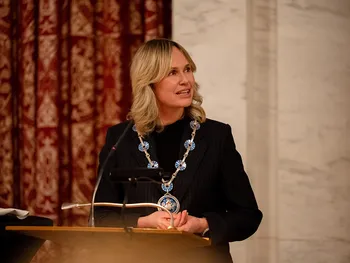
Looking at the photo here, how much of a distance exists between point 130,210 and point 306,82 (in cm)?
147

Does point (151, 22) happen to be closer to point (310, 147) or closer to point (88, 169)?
point (88, 169)

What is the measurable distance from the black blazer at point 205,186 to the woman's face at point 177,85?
0.14 meters

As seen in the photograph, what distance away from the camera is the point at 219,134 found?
9.75 ft

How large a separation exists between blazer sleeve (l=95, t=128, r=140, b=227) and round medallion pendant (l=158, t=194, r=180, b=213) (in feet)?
0.57

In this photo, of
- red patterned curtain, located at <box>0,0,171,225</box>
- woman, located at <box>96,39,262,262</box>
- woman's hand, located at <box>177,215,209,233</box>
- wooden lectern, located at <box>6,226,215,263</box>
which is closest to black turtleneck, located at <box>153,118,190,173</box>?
woman, located at <box>96,39,262,262</box>

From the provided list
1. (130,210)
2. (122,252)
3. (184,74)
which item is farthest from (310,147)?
(122,252)

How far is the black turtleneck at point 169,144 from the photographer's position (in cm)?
292

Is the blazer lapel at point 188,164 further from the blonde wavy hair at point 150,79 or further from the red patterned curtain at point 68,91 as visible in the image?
the red patterned curtain at point 68,91

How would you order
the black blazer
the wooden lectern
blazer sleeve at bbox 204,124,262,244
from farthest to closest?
the black blazer, blazer sleeve at bbox 204,124,262,244, the wooden lectern

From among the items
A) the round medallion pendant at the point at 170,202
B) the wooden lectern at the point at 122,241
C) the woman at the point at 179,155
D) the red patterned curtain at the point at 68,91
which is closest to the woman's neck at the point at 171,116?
the woman at the point at 179,155

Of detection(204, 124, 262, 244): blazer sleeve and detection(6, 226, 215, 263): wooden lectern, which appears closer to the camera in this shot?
detection(6, 226, 215, 263): wooden lectern

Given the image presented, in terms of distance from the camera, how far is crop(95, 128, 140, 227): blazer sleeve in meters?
2.71

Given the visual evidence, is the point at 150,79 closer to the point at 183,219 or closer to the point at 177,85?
the point at 177,85

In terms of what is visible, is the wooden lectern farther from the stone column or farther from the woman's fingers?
the stone column
